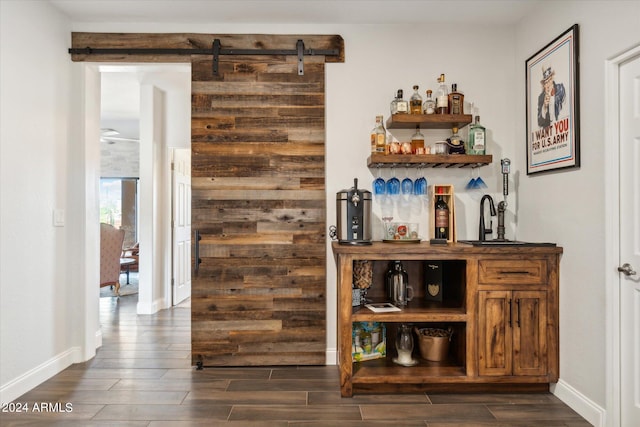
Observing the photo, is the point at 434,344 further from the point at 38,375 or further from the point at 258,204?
the point at 38,375

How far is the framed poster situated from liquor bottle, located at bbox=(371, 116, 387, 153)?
3.22 feet

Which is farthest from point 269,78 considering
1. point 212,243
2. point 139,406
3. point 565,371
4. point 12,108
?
point 565,371

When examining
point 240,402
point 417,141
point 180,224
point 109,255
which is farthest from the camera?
point 109,255

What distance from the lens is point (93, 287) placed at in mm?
3354

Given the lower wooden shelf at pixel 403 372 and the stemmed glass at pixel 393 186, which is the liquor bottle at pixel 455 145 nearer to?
the stemmed glass at pixel 393 186

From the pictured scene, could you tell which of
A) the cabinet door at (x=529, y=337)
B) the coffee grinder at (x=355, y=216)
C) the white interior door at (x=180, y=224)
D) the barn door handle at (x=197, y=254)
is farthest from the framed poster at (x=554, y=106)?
the white interior door at (x=180, y=224)

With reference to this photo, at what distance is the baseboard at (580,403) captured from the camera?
2.28 meters

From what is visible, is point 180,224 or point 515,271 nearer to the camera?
point 515,271

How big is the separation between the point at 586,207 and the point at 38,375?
11.3ft

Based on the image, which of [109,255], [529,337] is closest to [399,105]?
[529,337]

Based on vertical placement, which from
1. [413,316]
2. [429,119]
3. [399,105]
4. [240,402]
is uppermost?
[399,105]

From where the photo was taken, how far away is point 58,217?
306 centimetres

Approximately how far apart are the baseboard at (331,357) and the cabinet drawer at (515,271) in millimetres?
1191

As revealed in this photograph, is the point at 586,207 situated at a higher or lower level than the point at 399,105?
lower
